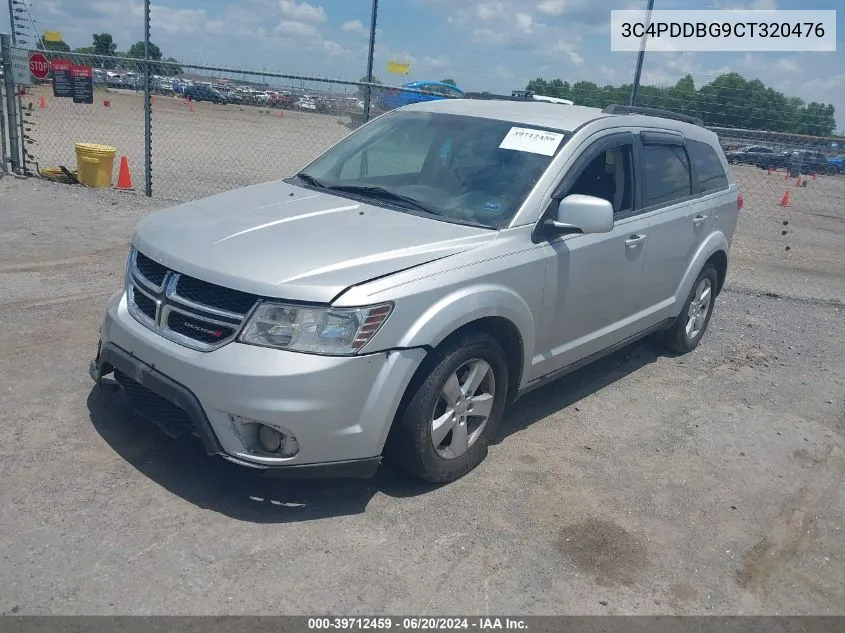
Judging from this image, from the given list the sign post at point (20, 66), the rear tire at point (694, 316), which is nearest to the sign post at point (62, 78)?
the sign post at point (20, 66)

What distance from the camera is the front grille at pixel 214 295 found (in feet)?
11.3

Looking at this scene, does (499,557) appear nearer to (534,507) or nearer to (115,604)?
(534,507)

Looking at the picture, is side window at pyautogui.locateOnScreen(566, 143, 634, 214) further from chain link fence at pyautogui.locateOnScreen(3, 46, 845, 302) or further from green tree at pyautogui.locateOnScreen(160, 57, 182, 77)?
green tree at pyautogui.locateOnScreen(160, 57, 182, 77)

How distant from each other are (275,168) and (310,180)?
12.1m

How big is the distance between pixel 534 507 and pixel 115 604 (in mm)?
2012

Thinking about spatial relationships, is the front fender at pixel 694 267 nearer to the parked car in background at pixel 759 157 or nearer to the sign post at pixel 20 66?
the parked car in background at pixel 759 157

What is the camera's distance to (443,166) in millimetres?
4742

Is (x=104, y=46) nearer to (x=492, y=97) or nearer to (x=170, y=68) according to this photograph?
(x=170, y=68)

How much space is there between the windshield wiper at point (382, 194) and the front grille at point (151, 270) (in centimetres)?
128

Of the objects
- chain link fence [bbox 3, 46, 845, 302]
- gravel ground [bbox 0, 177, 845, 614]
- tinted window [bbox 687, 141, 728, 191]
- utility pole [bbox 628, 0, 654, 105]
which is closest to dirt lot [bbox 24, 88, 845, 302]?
chain link fence [bbox 3, 46, 845, 302]

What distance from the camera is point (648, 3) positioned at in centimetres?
941

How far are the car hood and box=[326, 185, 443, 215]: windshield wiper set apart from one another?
0.13 metres

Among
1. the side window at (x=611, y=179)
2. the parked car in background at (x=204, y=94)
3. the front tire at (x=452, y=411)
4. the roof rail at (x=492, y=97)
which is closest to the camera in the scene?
the front tire at (x=452, y=411)

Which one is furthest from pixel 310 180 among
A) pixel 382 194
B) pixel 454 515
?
pixel 454 515
